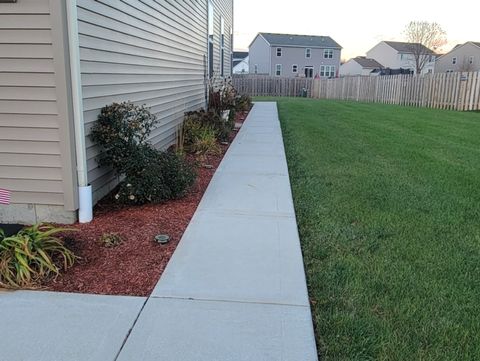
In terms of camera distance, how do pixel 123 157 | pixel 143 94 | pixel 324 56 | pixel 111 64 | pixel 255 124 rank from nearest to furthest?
pixel 123 157 → pixel 111 64 → pixel 143 94 → pixel 255 124 → pixel 324 56

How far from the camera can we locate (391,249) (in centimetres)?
358

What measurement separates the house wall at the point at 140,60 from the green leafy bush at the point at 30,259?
3.89 ft

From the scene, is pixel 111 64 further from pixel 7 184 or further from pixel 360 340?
pixel 360 340

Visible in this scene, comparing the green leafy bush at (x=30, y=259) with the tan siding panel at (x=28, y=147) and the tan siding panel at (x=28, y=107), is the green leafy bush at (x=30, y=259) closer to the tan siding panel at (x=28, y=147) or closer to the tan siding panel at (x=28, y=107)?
the tan siding panel at (x=28, y=147)

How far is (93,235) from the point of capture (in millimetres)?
3760

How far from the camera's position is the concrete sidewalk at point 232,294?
228 centimetres

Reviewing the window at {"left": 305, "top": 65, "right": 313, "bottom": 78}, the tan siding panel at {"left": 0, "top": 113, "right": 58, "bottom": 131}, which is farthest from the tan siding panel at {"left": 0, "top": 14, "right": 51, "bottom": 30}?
the window at {"left": 305, "top": 65, "right": 313, "bottom": 78}

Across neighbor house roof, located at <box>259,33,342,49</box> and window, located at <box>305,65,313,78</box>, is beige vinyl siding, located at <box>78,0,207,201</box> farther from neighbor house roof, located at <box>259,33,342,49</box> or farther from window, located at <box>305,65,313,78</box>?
window, located at <box>305,65,313,78</box>

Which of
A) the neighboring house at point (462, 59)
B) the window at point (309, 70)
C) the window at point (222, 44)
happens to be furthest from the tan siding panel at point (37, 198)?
the neighboring house at point (462, 59)

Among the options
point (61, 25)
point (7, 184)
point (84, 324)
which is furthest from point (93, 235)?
point (61, 25)

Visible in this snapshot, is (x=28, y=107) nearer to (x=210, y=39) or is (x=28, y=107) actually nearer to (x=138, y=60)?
(x=138, y=60)

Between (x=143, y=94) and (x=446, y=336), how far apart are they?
4934 mm

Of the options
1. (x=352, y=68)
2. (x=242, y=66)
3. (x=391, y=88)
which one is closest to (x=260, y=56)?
(x=242, y=66)

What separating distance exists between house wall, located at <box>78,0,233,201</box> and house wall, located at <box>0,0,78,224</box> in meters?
0.37
